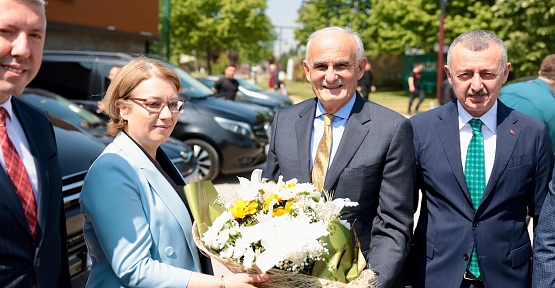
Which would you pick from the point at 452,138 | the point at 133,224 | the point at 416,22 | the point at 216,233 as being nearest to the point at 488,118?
the point at 452,138

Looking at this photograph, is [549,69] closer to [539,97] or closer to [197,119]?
[539,97]

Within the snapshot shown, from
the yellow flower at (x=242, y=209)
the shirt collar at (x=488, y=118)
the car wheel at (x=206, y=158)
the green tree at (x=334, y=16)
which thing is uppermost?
the green tree at (x=334, y=16)

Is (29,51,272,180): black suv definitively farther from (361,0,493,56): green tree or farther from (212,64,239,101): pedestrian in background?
(361,0,493,56): green tree

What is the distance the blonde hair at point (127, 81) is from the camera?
2.34 m

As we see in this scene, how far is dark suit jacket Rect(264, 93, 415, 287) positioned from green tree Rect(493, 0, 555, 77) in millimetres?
19787

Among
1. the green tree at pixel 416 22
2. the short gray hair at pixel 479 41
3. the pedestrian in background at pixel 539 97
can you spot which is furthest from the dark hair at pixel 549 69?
the green tree at pixel 416 22

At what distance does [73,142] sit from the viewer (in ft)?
17.0

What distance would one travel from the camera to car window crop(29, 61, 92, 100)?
8.87 m

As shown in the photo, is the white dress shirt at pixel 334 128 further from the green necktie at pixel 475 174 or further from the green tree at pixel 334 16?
the green tree at pixel 334 16

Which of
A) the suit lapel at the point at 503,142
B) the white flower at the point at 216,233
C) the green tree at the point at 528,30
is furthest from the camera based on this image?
the green tree at the point at 528,30

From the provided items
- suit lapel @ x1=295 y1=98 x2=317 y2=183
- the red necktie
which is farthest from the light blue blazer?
suit lapel @ x1=295 y1=98 x2=317 y2=183

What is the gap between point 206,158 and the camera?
29.2 ft

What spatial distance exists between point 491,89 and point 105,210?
1.92 meters

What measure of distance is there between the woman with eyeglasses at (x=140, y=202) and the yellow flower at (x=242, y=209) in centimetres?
23
